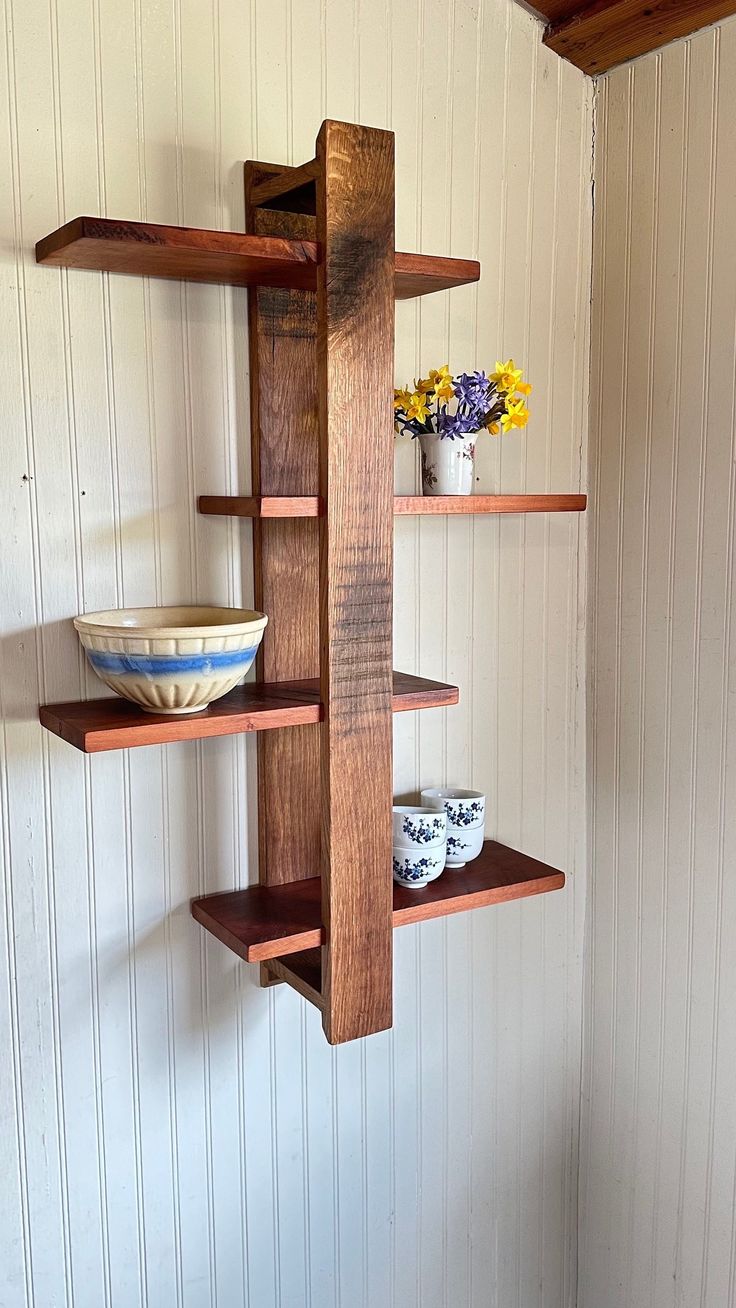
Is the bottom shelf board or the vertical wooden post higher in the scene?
the vertical wooden post

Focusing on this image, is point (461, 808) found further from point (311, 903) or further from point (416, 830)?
point (311, 903)

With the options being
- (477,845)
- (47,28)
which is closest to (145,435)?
(47,28)

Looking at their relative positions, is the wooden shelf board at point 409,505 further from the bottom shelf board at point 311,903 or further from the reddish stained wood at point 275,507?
the bottom shelf board at point 311,903

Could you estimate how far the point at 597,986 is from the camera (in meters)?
1.92

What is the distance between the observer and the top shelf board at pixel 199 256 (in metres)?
1.17

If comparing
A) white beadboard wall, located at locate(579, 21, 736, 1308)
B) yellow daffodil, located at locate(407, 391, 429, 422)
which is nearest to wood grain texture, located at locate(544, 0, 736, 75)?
white beadboard wall, located at locate(579, 21, 736, 1308)

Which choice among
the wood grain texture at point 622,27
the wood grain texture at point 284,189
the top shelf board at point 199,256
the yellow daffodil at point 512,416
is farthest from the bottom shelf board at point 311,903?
the wood grain texture at point 622,27

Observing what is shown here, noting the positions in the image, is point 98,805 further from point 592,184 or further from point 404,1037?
point 592,184

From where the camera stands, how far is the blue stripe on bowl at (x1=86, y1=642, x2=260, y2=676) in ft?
3.95

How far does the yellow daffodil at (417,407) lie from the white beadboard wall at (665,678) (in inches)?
16.8

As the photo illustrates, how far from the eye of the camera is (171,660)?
3.95 ft

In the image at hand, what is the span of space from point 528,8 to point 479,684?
1.03 metres

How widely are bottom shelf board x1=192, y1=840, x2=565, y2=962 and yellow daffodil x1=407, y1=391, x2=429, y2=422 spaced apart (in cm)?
65

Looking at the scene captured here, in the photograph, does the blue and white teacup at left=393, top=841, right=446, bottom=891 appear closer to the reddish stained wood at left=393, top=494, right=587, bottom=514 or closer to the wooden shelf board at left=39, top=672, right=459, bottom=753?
the wooden shelf board at left=39, top=672, right=459, bottom=753
